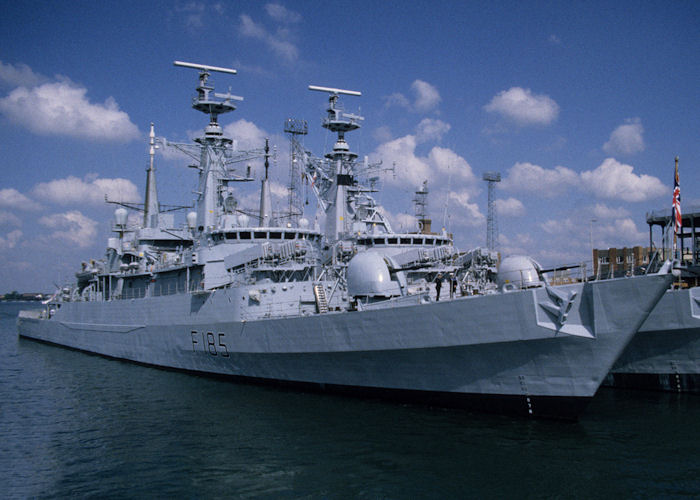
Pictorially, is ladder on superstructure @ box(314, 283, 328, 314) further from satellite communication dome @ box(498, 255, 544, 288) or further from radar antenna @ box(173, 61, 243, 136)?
radar antenna @ box(173, 61, 243, 136)

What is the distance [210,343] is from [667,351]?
13150mm

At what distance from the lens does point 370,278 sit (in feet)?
44.3

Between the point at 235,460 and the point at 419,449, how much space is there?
128 inches

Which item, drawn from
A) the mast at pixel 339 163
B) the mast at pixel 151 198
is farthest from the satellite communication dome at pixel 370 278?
the mast at pixel 151 198

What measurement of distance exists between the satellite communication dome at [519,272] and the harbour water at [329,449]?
294cm

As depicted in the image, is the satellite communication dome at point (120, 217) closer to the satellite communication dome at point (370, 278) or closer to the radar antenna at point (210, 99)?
the radar antenna at point (210, 99)

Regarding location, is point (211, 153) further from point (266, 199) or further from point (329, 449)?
point (329, 449)

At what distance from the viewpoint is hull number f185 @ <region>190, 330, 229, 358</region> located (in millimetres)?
16094

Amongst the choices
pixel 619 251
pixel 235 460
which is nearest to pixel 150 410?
pixel 235 460

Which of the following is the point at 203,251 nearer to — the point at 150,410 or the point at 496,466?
the point at 150,410

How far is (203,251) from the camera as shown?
18469 millimetres

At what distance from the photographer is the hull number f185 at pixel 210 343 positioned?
16094mm

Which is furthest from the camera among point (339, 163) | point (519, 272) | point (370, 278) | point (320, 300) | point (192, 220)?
point (192, 220)

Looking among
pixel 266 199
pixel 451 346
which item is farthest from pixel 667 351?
pixel 266 199
